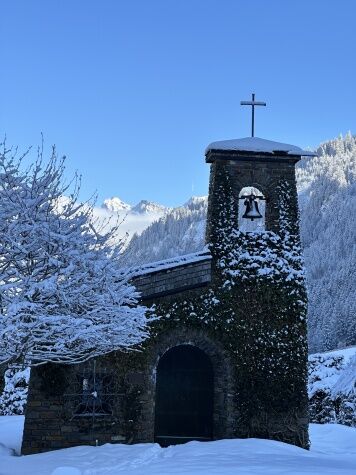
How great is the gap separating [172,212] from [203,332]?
569ft

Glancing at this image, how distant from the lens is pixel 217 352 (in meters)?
13.4

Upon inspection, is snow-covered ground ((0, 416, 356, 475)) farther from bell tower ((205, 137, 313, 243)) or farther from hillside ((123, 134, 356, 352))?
bell tower ((205, 137, 313, 243))

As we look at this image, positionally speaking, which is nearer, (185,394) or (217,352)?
(217,352)

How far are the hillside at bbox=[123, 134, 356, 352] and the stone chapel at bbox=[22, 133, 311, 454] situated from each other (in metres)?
2.07

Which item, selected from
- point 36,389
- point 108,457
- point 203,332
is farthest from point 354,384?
point 36,389

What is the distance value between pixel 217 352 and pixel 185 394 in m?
1.41

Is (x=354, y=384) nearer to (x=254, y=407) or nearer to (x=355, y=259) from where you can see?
(x=254, y=407)

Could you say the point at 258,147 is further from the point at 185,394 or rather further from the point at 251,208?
the point at 185,394

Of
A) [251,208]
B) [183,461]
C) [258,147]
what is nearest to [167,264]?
[251,208]

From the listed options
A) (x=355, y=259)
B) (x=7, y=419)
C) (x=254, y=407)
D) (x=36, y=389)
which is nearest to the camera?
(x=36, y=389)

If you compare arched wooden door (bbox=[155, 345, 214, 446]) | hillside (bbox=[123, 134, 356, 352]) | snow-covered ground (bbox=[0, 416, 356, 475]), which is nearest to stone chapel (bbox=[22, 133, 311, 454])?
arched wooden door (bbox=[155, 345, 214, 446])

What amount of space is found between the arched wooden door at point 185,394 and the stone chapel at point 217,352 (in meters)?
0.03

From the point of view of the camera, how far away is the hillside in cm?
6134

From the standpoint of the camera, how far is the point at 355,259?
8875cm
